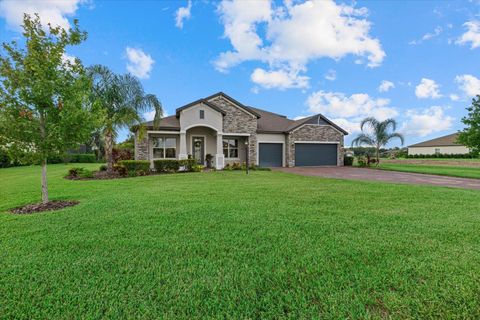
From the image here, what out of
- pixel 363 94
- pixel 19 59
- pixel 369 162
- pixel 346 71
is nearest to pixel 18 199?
pixel 19 59

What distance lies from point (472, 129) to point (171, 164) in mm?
19814

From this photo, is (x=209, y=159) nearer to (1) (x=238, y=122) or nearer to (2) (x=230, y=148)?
(2) (x=230, y=148)

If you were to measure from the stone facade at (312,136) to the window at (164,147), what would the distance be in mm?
10009

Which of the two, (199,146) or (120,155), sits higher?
(199,146)

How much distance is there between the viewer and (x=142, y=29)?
553 inches

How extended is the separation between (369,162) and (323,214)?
20044mm

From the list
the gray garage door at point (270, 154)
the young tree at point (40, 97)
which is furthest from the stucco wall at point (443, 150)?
the young tree at point (40, 97)

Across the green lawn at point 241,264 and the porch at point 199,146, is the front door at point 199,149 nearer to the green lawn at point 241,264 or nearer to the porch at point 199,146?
the porch at point 199,146

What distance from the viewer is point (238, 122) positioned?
61.8ft

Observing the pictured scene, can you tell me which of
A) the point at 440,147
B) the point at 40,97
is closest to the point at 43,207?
the point at 40,97

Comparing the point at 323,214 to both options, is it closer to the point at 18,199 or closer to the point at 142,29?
the point at 18,199

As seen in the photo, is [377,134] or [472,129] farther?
[377,134]

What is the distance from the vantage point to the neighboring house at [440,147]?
146 feet

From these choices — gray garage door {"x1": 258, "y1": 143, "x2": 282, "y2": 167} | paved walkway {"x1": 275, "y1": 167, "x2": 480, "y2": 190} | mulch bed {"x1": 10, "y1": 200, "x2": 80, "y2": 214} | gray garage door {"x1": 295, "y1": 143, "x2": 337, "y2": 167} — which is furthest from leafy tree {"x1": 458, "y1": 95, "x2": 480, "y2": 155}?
mulch bed {"x1": 10, "y1": 200, "x2": 80, "y2": 214}
